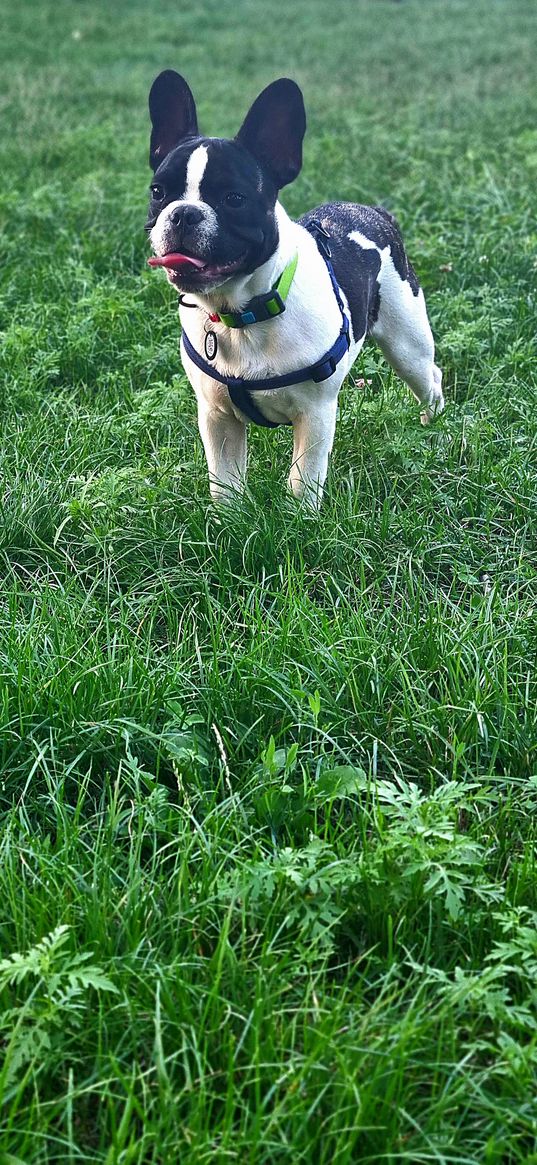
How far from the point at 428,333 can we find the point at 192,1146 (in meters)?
3.27

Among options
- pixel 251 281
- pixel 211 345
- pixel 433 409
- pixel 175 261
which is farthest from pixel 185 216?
pixel 433 409

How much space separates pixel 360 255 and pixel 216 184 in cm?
91

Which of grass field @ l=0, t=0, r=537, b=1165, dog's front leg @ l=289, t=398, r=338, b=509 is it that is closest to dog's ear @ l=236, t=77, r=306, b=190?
dog's front leg @ l=289, t=398, r=338, b=509

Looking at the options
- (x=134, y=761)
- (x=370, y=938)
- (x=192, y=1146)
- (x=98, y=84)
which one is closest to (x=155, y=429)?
(x=134, y=761)

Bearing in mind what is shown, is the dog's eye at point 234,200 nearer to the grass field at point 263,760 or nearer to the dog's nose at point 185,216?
the dog's nose at point 185,216

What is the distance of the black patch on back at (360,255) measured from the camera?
3.72 m

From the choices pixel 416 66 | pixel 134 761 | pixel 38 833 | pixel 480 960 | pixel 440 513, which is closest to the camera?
A: pixel 480 960

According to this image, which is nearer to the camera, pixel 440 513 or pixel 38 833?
pixel 38 833

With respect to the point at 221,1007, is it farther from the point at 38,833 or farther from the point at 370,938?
the point at 38,833

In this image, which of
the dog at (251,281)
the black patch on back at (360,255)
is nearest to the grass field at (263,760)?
the dog at (251,281)

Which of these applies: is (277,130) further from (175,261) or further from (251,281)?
(175,261)

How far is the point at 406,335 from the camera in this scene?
4.21 metres

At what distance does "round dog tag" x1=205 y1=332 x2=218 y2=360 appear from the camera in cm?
335

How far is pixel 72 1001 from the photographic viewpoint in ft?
6.43
